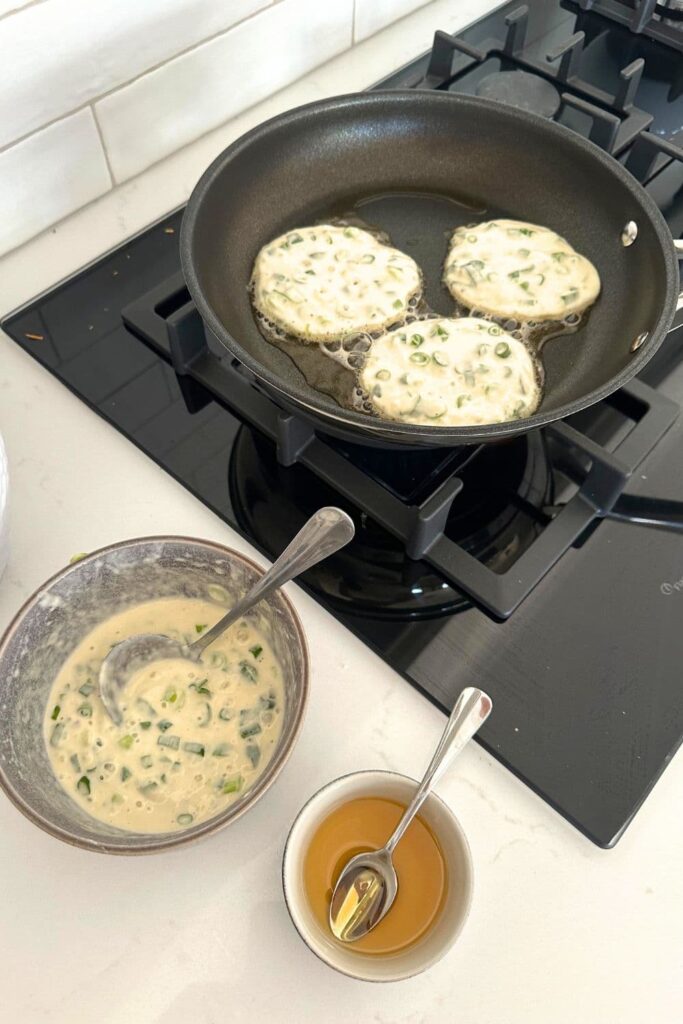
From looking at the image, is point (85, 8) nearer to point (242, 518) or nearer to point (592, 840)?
point (242, 518)

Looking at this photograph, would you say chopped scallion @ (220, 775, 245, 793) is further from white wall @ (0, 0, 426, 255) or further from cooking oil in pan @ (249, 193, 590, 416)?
white wall @ (0, 0, 426, 255)

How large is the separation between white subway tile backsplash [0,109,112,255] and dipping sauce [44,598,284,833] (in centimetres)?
49

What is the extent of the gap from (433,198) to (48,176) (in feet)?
1.31

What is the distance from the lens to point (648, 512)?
2.38ft

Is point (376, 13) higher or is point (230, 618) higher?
point (376, 13)

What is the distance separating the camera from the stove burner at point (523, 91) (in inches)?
38.1

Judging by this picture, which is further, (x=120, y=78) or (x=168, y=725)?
(x=120, y=78)

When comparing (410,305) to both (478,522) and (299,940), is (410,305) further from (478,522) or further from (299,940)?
(299,940)

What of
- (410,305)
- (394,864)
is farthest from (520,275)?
(394,864)

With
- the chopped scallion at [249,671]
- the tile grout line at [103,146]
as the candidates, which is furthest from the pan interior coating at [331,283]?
the chopped scallion at [249,671]

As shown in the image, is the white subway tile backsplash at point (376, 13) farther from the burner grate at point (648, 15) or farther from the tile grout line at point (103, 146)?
the tile grout line at point (103, 146)

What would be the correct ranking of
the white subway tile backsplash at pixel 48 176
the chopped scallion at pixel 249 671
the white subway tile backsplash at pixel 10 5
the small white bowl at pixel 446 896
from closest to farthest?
the small white bowl at pixel 446 896 < the chopped scallion at pixel 249 671 < the white subway tile backsplash at pixel 10 5 < the white subway tile backsplash at pixel 48 176

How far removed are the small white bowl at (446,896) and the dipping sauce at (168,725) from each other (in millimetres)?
51

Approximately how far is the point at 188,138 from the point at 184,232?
1.22 feet
